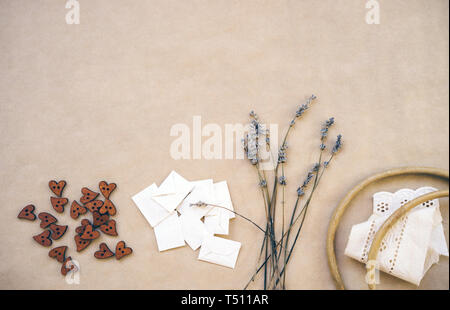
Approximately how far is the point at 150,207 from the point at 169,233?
18cm

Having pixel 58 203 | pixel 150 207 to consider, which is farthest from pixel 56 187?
pixel 150 207

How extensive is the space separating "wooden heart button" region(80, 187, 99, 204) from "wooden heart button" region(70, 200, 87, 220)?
0.04m

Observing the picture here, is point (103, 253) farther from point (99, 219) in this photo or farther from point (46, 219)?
point (46, 219)

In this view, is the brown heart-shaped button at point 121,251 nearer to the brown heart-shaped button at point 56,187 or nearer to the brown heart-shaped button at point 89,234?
the brown heart-shaped button at point 89,234

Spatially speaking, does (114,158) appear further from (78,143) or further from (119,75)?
(119,75)

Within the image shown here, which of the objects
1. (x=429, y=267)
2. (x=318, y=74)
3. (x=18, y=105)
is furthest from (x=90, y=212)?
(x=429, y=267)

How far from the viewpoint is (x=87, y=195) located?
1702 mm

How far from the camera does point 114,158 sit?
177cm

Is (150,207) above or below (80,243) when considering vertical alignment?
above

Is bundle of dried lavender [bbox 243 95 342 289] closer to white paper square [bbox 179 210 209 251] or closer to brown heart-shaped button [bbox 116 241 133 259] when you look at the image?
white paper square [bbox 179 210 209 251]

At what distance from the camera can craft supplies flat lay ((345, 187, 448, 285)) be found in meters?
1.38

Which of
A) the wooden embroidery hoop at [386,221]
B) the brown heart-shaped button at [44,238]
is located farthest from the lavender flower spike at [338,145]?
the brown heart-shaped button at [44,238]

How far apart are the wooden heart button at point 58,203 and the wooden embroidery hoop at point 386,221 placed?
144 cm
